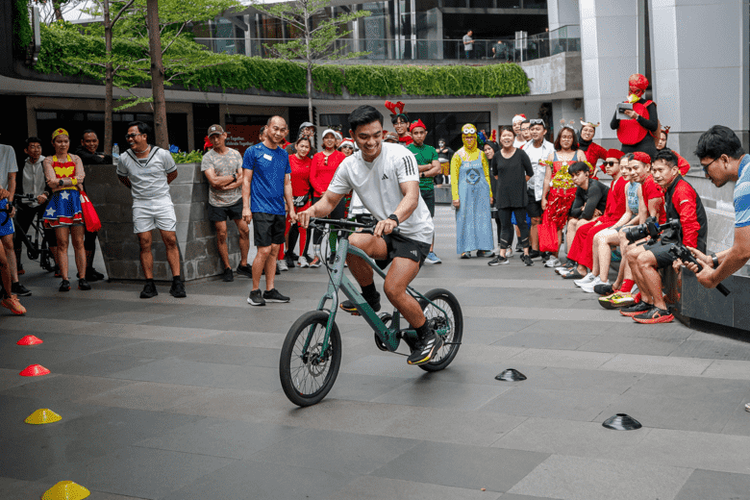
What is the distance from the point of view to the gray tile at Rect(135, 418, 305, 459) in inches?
162

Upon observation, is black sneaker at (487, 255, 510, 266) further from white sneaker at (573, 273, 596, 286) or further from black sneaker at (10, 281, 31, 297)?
black sneaker at (10, 281, 31, 297)

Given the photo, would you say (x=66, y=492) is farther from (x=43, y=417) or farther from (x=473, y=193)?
(x=473, y=193)

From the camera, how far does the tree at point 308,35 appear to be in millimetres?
30750

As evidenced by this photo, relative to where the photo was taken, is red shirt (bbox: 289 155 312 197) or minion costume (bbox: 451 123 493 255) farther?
minion costume (bbox: 451 123 493 255)

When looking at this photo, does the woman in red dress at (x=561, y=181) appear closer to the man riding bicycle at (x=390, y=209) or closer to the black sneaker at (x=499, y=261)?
the black sneaker at (x=499, y=261)

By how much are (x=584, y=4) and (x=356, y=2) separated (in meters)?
17.0

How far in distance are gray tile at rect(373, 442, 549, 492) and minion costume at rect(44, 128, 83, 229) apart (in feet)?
22.5

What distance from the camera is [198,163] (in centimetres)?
998

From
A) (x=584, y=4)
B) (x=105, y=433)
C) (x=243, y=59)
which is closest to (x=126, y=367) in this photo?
(x=105, y=433)

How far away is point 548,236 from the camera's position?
35.0 feet

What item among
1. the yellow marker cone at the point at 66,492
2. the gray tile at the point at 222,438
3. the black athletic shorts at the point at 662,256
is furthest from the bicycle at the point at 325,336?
the black athletic shorts at the point at 662,256

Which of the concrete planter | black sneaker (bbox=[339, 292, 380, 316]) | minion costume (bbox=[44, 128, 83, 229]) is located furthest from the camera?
the concrete planter

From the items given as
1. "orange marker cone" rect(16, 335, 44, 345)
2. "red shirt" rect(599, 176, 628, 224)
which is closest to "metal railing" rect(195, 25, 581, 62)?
"red shirt" rect(599, 176, 628, 224)

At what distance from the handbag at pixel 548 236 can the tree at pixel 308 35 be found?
2093 cm
